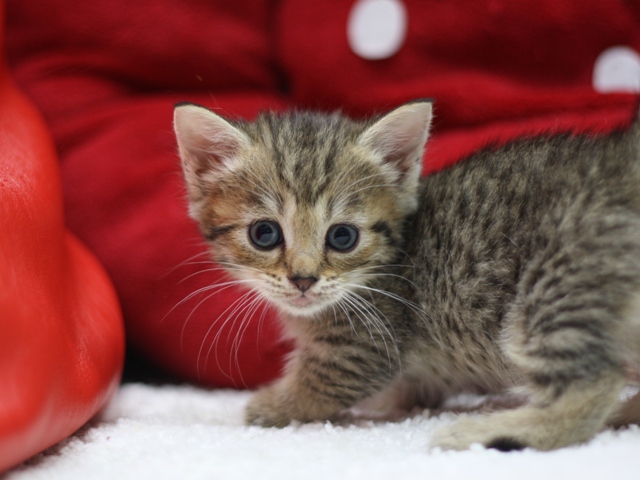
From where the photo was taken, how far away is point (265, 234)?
4.83ft

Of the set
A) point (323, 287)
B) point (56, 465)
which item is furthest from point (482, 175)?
point (56, 465)

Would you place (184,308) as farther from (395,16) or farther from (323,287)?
(395,16)

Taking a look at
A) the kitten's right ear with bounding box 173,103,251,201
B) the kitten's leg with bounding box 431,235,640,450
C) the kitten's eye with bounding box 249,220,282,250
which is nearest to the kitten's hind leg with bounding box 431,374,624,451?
the kitten's leg with bounding box 431,235,640,450

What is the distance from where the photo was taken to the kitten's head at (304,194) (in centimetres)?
143

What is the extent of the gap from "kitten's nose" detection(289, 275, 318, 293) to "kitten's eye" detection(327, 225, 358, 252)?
0.34 ft

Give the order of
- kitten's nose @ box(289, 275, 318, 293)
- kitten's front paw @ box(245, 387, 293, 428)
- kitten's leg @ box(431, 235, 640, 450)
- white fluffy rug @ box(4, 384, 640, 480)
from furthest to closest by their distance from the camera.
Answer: kitten's front paw @ box(245, 387, 293, 428), kitten's nose @ box(289, 275, 318, 293), kitten's leg @ box(431, 235, 640, 450), white fluffy rug @ box(4, 384, 640, 480)

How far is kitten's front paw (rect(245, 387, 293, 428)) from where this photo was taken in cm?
152

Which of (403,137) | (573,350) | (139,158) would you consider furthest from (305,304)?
(139,158)

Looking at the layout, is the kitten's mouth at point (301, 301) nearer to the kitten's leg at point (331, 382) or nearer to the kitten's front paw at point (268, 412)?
the kitten's leg at point (331, 382)

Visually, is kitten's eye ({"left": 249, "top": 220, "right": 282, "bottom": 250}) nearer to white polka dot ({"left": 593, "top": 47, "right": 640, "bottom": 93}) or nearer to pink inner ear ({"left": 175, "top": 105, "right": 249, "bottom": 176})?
pink inner ear ({"left": 175, "top": 105, "right": 249, "bottom": 176})

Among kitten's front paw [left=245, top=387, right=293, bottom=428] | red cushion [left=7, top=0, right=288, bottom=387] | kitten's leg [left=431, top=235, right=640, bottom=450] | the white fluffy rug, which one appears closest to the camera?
the white fluffy rug

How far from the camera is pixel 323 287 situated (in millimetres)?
1411

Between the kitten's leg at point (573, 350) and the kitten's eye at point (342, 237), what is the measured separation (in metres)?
0.44

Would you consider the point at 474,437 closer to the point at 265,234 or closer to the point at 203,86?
the point at 265,234
